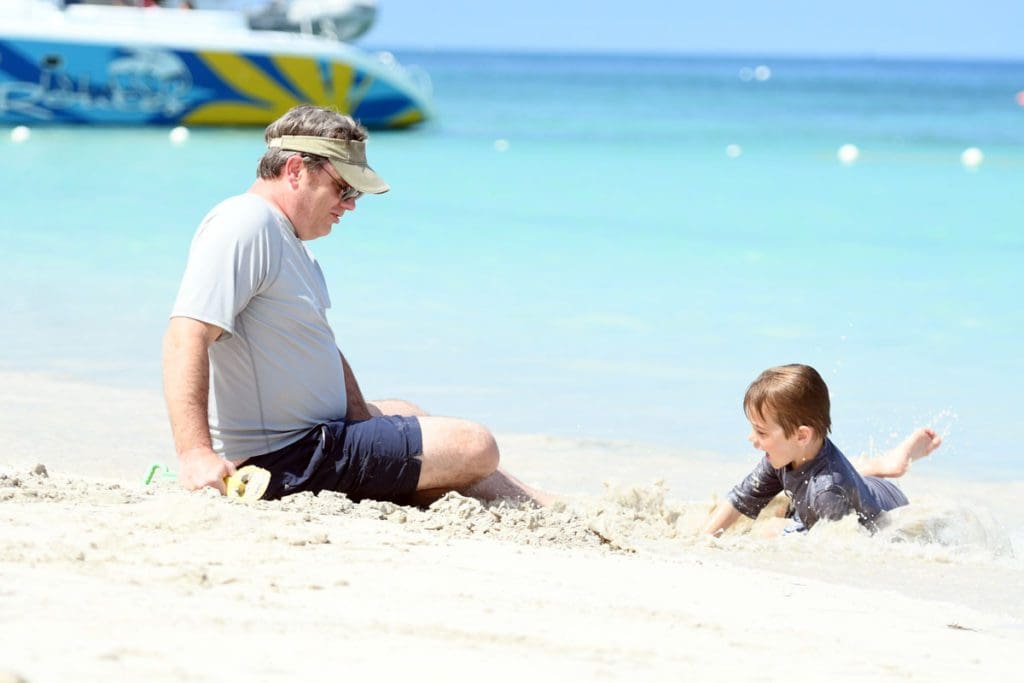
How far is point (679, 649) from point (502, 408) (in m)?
3.94

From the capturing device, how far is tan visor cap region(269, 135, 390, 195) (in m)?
4.14

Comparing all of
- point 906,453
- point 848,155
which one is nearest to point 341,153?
point 906,453

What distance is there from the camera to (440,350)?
322 inches

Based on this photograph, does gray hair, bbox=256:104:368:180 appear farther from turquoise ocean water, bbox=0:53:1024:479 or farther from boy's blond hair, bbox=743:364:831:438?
turquoise ocean water, bbox=0:53:1024:479

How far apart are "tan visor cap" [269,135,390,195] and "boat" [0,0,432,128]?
2140 cm

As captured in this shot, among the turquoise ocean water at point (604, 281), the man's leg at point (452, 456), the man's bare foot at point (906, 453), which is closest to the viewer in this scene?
the man's leg at point (452, 456)

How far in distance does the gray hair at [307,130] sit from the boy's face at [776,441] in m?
1.58

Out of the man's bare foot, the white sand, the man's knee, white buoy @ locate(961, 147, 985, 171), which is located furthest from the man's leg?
white buoy @ locate(961, 147, 985, 171)

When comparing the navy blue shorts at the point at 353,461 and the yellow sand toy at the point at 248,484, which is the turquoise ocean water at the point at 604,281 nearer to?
the navy blue shorts at the point at 353,461

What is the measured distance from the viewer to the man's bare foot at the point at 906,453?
498 cm

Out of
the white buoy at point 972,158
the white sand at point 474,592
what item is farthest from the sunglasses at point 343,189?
the white buoy at point 972,158

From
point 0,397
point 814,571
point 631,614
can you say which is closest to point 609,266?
point 0,397

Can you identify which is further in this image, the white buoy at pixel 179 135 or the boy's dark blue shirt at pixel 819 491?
the white buoy at pixel 179 135

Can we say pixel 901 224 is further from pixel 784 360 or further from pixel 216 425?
pixel 216 425
